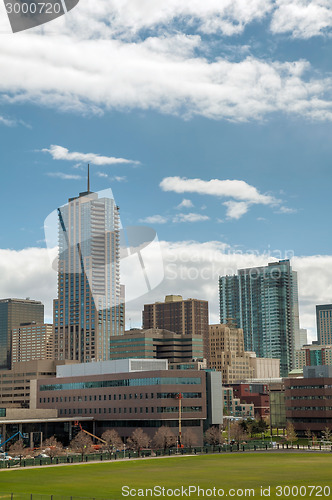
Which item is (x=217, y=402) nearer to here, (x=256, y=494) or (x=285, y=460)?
(x=285, y=460)

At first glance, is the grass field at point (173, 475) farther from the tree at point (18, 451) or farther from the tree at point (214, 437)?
the tree at point (214, 437)

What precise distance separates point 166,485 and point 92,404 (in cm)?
10044

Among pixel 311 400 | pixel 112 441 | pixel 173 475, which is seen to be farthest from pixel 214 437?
pixel 173 475

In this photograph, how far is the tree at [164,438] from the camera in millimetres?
146738

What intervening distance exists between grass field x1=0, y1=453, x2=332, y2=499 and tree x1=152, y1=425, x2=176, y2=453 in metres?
21.5

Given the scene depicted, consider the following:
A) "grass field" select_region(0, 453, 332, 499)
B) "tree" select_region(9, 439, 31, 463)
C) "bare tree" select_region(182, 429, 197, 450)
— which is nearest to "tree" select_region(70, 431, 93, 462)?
"tree" select_region(9, 439, 31, 463)

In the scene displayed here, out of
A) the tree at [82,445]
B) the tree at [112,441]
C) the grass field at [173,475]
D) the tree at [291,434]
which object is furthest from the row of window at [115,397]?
the grass field at [173,475]

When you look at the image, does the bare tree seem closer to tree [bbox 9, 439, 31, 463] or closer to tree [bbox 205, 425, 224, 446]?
tree [bbox 205, 425, 224, 446]

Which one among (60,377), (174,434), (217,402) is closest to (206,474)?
(174,434)

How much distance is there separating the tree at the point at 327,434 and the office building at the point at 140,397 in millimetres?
25370

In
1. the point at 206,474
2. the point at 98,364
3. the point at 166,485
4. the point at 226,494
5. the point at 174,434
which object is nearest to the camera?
the point at 226,494

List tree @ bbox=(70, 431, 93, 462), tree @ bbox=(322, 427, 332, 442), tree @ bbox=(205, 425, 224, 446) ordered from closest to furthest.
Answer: tree @ bbox=(70, 431, 93, 462), tree @ bbox=(205, 425, 224, 446), tree @ bbox=(322, 427, 332, 442)

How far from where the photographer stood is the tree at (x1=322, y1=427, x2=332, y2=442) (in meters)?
170

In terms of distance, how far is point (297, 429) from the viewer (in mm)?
187625
